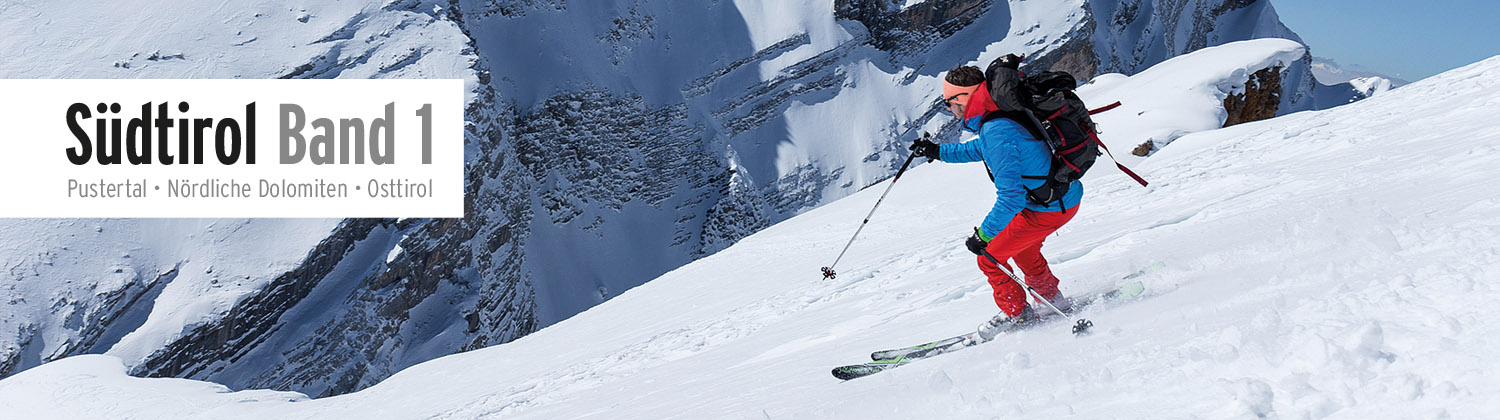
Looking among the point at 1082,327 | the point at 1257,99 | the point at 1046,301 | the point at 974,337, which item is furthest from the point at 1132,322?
the point at 1257,99

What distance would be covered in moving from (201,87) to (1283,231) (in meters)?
29.7

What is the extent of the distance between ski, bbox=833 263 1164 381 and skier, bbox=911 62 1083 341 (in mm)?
77

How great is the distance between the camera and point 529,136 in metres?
40.9

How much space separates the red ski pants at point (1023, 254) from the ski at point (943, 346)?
18 cm

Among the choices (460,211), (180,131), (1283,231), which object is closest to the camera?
(1283,231)

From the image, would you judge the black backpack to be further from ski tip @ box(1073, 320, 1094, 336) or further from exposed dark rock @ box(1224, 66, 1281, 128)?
exposed dark rock @ box(1224, 66, 1281, 128)

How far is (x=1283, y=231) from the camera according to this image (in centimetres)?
524

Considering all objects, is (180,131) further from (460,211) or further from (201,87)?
(460,211)

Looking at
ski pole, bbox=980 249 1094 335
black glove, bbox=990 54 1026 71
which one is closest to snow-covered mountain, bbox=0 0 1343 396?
ski pole, bbox=980 249 1094 335

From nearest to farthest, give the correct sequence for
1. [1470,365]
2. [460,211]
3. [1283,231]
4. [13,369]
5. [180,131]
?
[1470,365] < [1283,231] < [13,369] < [180,131] < [460,211]

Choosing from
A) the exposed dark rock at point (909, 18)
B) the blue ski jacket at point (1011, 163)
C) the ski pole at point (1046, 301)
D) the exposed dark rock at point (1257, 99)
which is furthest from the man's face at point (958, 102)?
the exposed dark rock at point (909, 18)

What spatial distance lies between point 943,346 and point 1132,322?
1.13 metres

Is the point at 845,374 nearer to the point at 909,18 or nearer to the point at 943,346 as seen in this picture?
the point at 943,346

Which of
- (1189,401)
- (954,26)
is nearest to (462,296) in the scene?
(1189,401)
